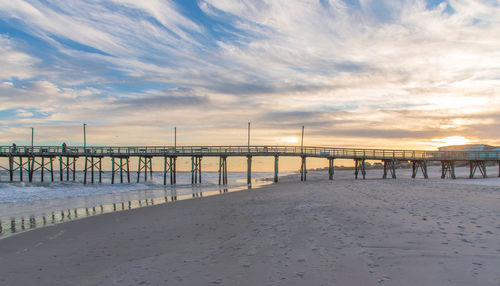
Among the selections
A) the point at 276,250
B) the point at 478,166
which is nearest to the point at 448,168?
the point at 478,166

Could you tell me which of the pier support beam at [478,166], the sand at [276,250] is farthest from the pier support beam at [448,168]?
the sand at [276,250]

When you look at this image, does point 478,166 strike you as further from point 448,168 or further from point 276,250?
point 276,250

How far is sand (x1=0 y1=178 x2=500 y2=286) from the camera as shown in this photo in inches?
210

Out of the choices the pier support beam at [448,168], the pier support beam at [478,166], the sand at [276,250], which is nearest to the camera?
the sand at [276,250]

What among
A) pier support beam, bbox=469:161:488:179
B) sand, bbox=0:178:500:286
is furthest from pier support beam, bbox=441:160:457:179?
sand, bbox=0:178:500:286

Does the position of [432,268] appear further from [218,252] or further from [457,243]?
[218,252]

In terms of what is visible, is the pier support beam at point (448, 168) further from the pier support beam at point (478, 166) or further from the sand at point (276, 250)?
the sand at point (276, 250)

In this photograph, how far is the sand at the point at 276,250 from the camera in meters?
5.33

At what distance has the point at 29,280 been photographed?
5926 millimetres

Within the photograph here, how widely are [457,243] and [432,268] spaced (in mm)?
1831

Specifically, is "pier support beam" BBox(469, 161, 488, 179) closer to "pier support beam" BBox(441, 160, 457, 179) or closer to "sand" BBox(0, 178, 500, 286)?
"pier support beam" BBox(441, 160, 457, 179)

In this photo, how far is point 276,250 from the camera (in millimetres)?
6867

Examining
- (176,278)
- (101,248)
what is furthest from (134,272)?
(101,248)

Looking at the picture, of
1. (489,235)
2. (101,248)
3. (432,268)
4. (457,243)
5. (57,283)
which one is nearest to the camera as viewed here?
(432,268)
